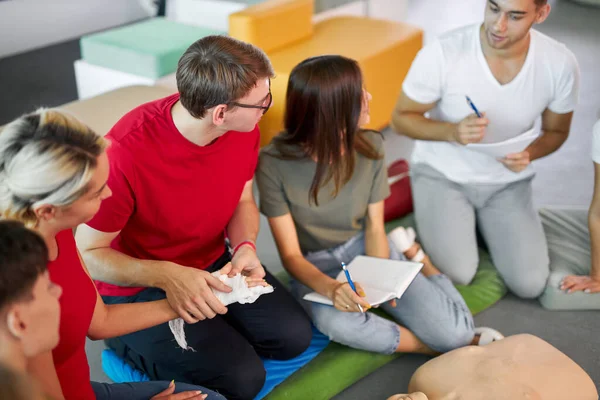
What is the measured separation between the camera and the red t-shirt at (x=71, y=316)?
4.78 ft

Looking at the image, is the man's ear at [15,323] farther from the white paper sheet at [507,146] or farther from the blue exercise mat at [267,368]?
the white paper sheet at [507,146]

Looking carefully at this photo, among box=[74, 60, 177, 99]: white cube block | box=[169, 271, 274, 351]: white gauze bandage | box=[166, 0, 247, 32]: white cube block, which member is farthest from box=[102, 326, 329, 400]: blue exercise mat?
box=[166, 0, 247, 32]: white cube block

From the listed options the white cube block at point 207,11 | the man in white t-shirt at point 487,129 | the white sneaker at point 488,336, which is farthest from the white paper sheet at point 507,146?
the white cube block at point 207,11

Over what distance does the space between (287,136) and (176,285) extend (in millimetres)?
698

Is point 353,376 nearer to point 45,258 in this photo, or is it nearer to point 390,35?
point 45,258

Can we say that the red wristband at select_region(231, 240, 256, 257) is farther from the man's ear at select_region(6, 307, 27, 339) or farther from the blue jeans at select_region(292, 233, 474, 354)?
the man's ear at select_region(6, 307, 27, 339)

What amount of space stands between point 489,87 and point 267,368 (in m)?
1.31

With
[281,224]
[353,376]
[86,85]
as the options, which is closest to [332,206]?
[281,224]

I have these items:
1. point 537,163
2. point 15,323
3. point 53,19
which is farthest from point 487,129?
→ point 53,19

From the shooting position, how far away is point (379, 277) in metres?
2.19

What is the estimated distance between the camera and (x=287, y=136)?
2.21m

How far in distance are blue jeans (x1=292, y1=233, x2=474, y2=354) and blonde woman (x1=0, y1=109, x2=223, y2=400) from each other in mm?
864

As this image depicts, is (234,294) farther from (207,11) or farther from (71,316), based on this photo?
(207,11)

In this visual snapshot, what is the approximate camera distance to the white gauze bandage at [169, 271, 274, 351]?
5.70 ft
